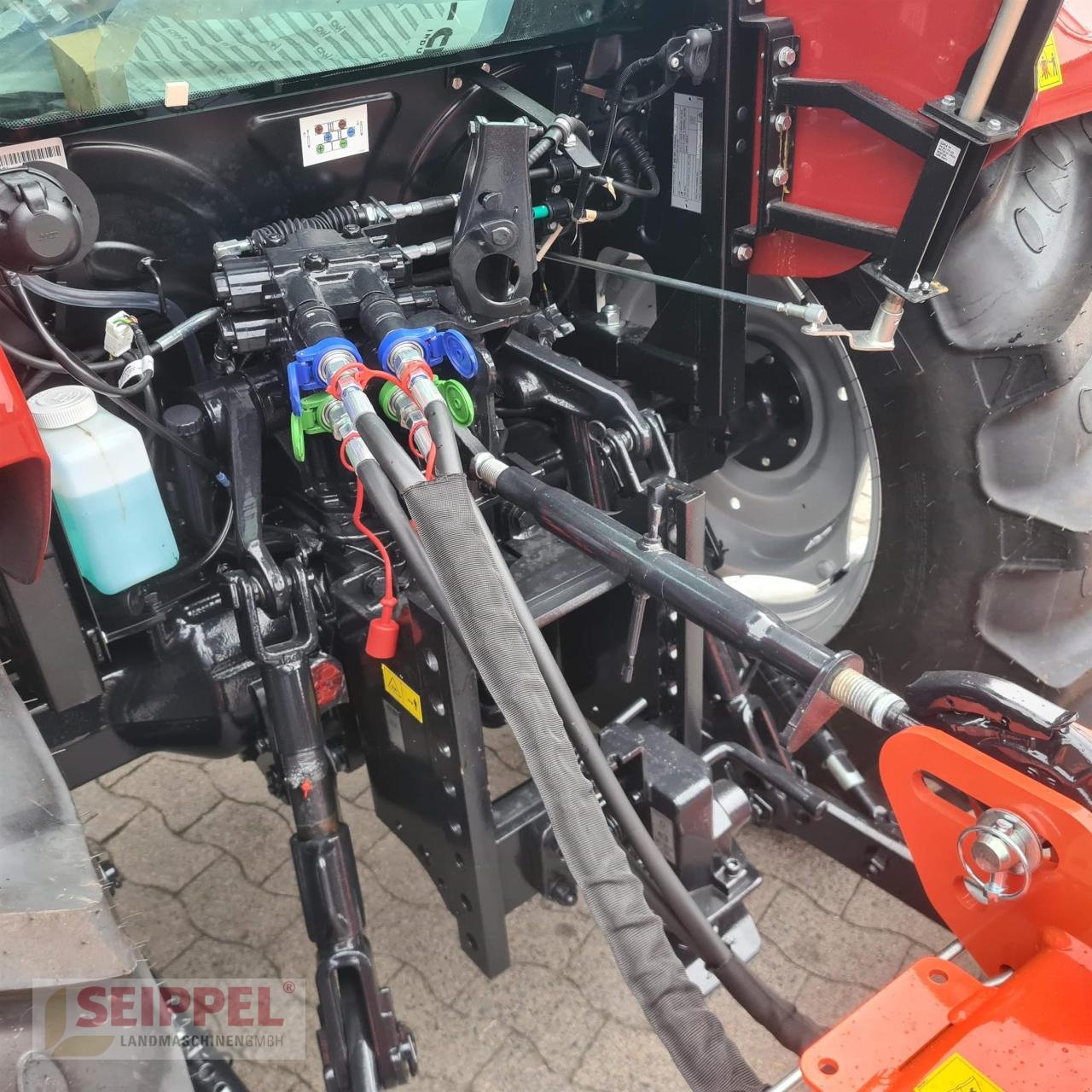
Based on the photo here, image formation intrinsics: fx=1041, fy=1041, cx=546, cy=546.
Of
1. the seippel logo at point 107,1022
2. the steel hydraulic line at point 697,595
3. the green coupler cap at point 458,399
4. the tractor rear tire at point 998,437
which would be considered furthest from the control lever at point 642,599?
the seippel logo at point 107,1022

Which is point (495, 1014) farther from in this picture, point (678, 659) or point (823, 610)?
point (823, 610)

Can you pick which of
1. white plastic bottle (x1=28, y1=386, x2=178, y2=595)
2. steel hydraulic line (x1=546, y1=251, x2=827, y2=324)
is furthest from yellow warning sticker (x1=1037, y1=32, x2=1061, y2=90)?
white plastic bottle (x1=28, y1=386, x2=178, y2=595)

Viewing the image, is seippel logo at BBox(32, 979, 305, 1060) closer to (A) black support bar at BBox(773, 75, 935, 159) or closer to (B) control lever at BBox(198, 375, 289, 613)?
(B) control lever at BBox(198, 375, 289, 613)

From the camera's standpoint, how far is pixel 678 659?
1.53m

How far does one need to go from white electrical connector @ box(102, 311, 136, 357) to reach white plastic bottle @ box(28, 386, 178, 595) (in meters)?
0.07

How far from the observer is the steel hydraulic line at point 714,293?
1.37 m

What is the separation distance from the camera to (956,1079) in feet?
2.68

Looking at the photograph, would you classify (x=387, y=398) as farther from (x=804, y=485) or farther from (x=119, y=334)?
(x=804, y=485)

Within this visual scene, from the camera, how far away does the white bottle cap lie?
125 centimetres

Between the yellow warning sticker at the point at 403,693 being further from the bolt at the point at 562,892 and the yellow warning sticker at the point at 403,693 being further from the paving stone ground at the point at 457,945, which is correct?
the paving stone ground at the point at 457,945

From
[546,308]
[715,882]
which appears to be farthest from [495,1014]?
[546,308]

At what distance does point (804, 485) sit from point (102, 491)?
1189 mm

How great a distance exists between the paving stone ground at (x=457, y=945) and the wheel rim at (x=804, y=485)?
1.61ft

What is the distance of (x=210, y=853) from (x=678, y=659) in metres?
1.08
